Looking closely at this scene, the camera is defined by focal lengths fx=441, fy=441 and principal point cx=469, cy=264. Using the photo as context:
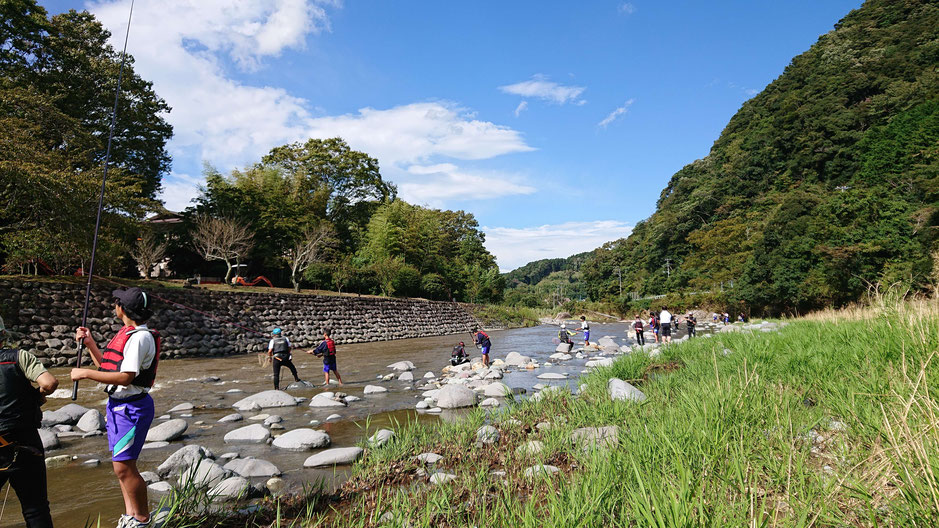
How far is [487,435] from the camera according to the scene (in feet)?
17.9

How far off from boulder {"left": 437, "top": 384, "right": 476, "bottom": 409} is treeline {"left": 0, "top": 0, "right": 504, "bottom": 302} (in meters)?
13.5

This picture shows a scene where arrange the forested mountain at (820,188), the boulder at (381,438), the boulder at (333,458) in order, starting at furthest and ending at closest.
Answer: the forested mountain at (820,188), the boulder at (333,458), the boulder at (381,438)

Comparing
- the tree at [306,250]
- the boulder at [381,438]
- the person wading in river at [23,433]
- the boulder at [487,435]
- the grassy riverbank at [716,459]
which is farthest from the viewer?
the tree at [306,250]

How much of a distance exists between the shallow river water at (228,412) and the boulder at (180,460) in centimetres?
40

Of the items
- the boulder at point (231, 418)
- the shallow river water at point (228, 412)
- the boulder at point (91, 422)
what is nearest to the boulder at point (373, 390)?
the shallow river water at point (228, 412)

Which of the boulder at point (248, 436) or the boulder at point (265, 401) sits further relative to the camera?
the boulder at point (265, 401)

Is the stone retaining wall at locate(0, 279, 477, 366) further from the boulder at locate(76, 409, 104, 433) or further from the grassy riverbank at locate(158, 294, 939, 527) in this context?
the grassy riverbank at locate(158, 294, 939, 527)

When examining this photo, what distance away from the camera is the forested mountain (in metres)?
27.2

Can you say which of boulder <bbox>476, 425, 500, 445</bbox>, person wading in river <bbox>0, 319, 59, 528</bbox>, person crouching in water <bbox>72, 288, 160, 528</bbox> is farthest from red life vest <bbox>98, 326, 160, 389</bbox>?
boulder <bbox>476, 425, 500, 445</bbox>

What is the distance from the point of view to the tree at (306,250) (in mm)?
28875

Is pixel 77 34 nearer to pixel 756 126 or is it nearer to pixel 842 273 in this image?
pixel 842 273

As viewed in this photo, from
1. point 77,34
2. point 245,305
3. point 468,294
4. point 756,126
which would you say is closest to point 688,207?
point 756,126

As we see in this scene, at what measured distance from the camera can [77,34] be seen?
22594 millimetres

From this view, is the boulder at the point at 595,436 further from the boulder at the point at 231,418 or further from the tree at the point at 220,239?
the tree at the point at 220,239
